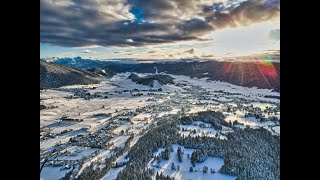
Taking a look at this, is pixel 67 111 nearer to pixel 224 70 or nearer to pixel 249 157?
pixel 249 157

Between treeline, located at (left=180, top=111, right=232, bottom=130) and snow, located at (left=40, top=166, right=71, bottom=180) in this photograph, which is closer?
snow, located at (left=40, top=166, right=71, bottom=180)

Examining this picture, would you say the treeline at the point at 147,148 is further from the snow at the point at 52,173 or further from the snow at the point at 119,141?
the snow at the point at 52,173

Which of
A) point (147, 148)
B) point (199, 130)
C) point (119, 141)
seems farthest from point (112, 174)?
point (199, 130)

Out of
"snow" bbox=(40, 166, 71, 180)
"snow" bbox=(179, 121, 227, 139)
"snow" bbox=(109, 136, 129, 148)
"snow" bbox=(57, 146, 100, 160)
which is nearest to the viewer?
"snow" bbox=(40, 166, 71, 180)

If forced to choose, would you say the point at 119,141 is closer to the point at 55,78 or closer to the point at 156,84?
the point at 55,78

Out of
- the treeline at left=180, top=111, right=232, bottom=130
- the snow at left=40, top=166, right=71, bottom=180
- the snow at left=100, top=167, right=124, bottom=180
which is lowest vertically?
the snow at left=100, top=167, right=124, bottom=180

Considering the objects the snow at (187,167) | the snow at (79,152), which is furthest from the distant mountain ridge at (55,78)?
the snow at (187,167)

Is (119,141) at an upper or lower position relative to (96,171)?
upper

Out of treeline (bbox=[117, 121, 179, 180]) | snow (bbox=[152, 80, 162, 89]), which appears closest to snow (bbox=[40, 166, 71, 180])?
treeline (bbox=[117, 121, 179, 180])

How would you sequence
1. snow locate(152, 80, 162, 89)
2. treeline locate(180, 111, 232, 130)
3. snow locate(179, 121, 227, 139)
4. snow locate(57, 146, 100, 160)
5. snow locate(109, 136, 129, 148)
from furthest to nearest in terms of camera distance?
snow locate(152, 80, 162, 89) → treeline locate(180, 111, 232, 130) → snow locate(179, 121, 227, 139) → snow locate(109, 136, 129, 148) → snow locate(57, 146, 100, 160)

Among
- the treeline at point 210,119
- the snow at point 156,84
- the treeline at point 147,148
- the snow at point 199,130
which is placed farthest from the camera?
the snow at point 156,84

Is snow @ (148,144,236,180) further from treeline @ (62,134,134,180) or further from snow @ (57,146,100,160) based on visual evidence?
snow @ (57,146,100,160)
